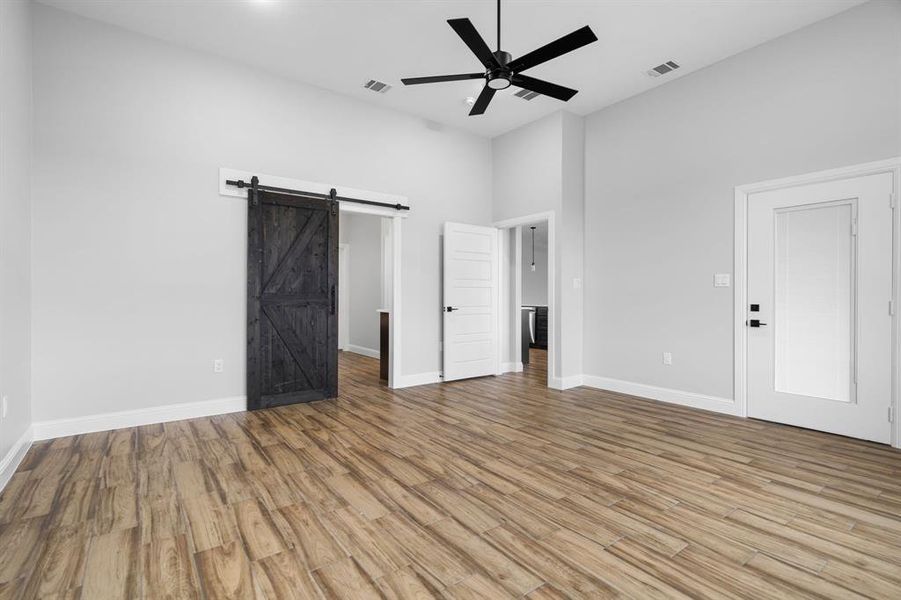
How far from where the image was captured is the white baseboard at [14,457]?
257 centimetres

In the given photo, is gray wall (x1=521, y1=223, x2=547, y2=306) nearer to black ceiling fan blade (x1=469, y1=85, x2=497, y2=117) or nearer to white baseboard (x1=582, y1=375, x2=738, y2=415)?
white baseboard (x1=582, y1=375, x2=738, y2=415)

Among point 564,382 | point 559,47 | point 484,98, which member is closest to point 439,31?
point 484,98

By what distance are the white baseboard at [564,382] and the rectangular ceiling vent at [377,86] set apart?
397 cm

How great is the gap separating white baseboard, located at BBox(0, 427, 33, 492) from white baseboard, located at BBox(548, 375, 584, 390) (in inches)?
190

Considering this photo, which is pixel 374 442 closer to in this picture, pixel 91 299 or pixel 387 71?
pixel 91 299

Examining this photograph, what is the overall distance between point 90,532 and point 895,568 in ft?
11.8

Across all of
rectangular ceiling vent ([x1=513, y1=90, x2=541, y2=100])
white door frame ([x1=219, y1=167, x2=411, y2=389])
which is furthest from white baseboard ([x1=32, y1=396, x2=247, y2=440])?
rectangular ceiling vent ([x1=513, y1=90, x2=541, y2=100])

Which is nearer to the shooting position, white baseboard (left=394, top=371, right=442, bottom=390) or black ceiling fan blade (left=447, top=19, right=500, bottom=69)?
black ceiling fan blade (left=447, top=19, right=500, bottom=69)

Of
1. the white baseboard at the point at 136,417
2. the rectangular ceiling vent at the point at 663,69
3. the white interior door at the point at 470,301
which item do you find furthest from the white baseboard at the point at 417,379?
the rectangular ceiling vent at the point at 663,69

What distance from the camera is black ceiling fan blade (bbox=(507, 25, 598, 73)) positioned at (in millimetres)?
2691

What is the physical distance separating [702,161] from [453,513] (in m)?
4.21

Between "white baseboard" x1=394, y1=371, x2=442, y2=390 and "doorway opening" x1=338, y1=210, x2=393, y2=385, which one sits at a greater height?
"doorway opening" x1=338, y1=210, x2=393, y2=385

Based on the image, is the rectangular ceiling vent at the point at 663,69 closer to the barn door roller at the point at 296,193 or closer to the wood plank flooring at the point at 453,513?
the barn door roller at the point at 296,193

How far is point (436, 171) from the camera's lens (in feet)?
18.7
